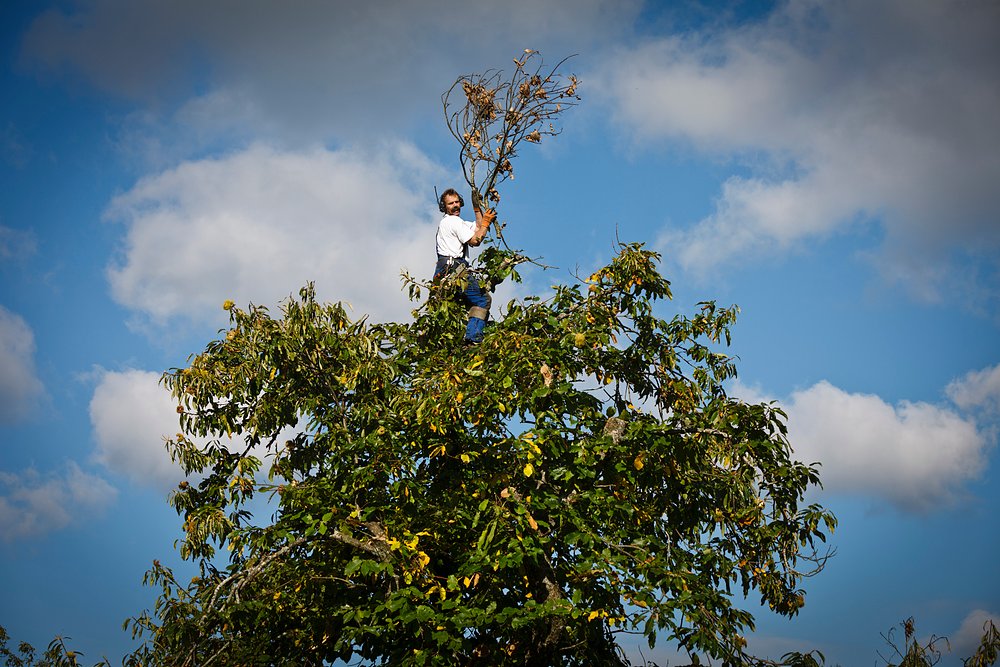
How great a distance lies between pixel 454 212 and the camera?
39.3 ft

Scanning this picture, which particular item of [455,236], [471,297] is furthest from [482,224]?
[471,297]

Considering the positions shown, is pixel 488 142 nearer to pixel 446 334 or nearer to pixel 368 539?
pixel 446 334

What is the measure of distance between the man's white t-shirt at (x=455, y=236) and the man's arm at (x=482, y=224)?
0.25ft

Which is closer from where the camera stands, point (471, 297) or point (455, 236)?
point (471, 297)

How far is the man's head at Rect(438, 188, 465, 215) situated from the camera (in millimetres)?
11984

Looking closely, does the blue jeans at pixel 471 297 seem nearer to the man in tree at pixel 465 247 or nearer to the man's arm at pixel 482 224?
the man in tree at pixel 465 247

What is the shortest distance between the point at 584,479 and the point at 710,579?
1717 millimetres

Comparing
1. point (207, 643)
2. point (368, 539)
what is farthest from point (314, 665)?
point (368, 539)

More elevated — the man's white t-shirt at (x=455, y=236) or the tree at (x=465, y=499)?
the man's white t-shirt at (x=455, y=236)

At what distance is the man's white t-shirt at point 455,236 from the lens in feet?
38.2

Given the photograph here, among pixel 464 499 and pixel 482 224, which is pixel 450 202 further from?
pixel 464 499

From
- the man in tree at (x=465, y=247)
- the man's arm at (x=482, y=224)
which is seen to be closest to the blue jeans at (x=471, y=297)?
the man in tree at (x=465, y=247)

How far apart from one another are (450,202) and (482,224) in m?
0.79

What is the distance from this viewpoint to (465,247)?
11773 millimetres
